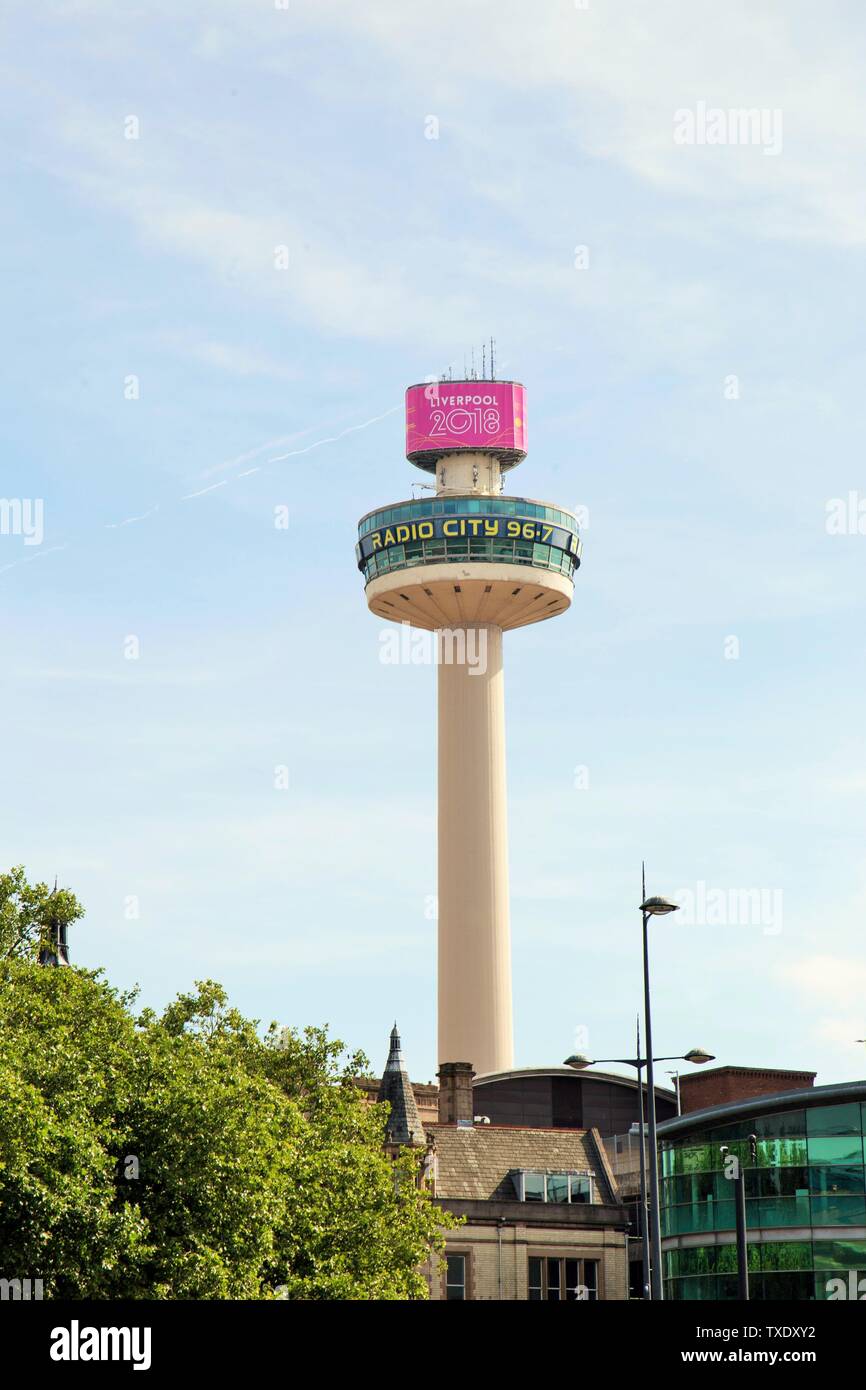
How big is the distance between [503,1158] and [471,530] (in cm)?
6656

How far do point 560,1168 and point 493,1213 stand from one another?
5.32m

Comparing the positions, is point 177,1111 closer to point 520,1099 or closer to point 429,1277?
point 429,1277

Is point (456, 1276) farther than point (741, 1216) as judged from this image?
Yes

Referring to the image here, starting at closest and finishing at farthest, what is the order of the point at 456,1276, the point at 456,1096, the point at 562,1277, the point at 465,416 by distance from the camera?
1. the point at 456,1276
2. the point at 562,1277
3. the point at 456,1096
4. the point at 465,416

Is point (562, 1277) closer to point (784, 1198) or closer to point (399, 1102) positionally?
point (399, 1102)

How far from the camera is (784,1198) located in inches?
2680

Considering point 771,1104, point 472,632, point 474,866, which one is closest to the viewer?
point 771,1104

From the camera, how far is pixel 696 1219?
237 feet

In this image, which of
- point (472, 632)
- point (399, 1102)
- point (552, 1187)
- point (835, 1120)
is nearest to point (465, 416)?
point (472, 632)

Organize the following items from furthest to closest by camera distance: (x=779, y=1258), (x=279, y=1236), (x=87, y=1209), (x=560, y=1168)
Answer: (x=560, y=1168)
(x=779, y=1258)
(x=279, y=1236)
(x=87, y=1209)

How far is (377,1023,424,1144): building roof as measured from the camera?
3214 inches

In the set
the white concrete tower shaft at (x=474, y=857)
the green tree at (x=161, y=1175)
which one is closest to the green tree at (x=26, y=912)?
the green tree at (x=161, y=1175)

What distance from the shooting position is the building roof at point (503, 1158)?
270 ft

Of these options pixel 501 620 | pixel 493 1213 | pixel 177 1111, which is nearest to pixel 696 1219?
pixel 493 1213
